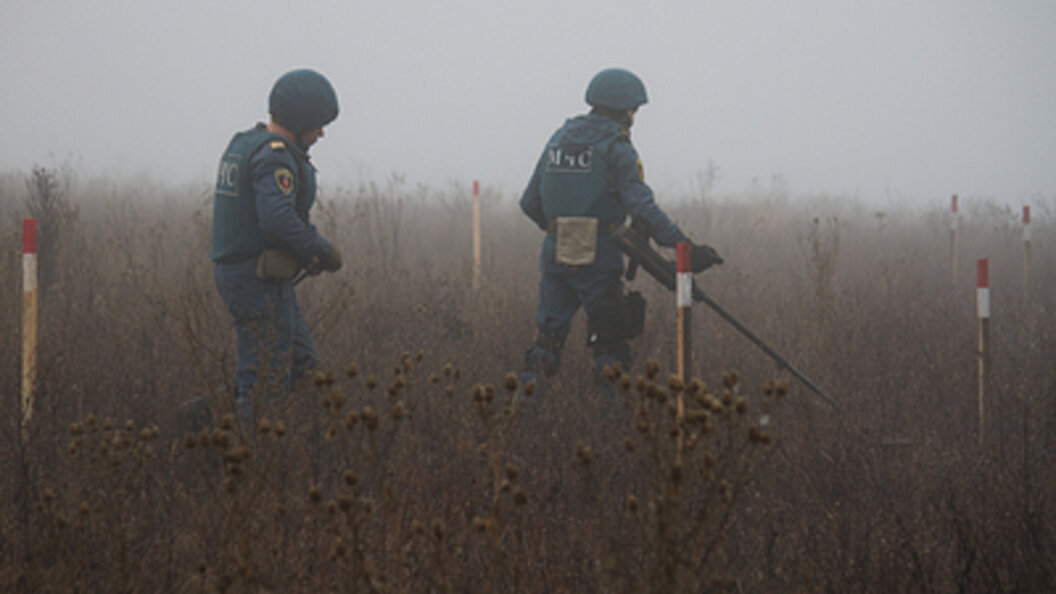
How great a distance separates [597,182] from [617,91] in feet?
1.87

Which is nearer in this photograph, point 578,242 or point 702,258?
point 702,258

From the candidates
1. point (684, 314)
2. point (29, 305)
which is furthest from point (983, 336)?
point (29, 305)

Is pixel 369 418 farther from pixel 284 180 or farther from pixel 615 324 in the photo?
pixel 615 324

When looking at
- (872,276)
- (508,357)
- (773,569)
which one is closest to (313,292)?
(508,357)

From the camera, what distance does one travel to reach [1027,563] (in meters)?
2.37

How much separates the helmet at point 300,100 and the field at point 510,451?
1.05m

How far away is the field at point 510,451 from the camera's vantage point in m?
1.74

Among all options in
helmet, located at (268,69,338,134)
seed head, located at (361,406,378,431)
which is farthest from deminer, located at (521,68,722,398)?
seed head, located at (361,406,378,431)

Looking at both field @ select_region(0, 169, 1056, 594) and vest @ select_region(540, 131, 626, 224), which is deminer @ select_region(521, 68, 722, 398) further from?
field @ select_region(0, 169, 1056, 594)

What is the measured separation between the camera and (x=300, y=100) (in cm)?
375

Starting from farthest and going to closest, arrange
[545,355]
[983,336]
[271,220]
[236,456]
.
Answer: [545,355] → [983,336] → [271,220] → [236,456]

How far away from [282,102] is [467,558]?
230 cm

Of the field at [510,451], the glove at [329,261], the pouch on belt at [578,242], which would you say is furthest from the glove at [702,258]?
the glove at [329,261]

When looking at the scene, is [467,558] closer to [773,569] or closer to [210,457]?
[773,569]
